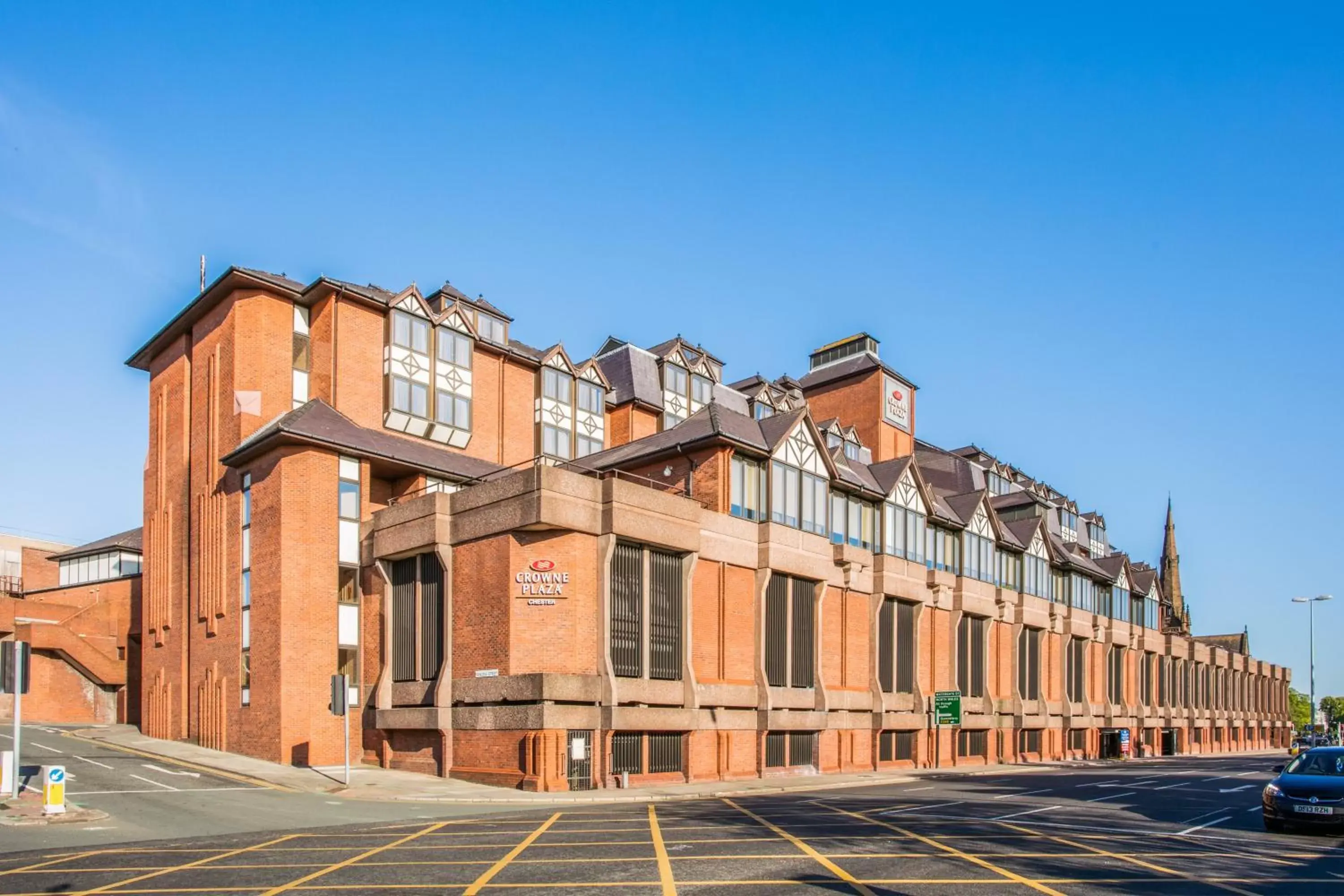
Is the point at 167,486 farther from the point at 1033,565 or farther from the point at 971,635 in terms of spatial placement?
the point at 1033,565

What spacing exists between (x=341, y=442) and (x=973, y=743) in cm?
3405

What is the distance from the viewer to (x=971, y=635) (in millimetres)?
53625

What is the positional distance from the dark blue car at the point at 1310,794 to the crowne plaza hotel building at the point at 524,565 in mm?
17285

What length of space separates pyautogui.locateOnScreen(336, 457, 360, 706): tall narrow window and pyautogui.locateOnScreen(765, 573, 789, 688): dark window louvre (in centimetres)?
1434

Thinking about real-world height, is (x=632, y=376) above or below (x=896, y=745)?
above

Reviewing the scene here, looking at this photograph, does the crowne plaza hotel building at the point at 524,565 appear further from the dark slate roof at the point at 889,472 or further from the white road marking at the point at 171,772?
the white road marking at the point at 171,772

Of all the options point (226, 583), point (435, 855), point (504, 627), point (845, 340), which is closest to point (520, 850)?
point (435, 855)

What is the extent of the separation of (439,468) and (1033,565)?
35.5 m

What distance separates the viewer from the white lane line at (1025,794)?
1145 inches

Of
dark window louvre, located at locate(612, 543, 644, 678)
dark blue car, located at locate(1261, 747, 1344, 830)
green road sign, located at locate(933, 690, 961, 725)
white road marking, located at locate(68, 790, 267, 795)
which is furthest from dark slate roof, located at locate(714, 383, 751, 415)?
dark blue car, located at locate(1261, 747, 1344, 830)

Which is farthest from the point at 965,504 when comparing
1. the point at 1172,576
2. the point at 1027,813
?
the point at 1172,576

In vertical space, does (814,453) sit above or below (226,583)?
above

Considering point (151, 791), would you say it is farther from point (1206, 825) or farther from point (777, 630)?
point (1206, 825)

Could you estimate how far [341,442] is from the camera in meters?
36.8
